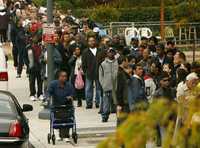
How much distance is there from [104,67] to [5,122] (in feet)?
18.6

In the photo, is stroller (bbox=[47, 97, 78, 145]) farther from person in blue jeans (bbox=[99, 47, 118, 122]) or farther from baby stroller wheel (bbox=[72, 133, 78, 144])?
person in blue jeans (bbox=[99, 47, 118, 122])

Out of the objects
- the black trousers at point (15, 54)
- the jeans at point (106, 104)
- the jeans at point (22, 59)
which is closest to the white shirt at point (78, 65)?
the jeans at point (106, 104)

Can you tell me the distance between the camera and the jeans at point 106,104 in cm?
1786

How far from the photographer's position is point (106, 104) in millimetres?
17828

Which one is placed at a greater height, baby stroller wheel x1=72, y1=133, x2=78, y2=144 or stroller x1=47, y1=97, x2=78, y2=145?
stroller x1=47, y1=97, x2=78, y2=145

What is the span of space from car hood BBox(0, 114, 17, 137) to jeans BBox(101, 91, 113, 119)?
5276 millimetres

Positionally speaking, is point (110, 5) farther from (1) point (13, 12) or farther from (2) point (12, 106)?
(2) point (12, 106)

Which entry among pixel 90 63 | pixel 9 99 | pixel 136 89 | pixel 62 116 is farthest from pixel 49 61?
pixel 9 99

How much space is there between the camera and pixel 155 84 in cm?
1603

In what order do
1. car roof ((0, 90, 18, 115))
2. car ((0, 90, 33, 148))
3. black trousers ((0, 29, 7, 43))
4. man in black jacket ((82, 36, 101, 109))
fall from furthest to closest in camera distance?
black trousers ((0, 29, 7, 43))
man in black jacket ((82, 36, 101, 109))
car roof ((0, 90, 18, 115))
car ((0, 90, 33, 148))

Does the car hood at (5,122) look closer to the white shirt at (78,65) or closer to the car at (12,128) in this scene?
the car at (12,128)

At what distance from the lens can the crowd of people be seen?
46.5 feet

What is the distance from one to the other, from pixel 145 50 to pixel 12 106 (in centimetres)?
609

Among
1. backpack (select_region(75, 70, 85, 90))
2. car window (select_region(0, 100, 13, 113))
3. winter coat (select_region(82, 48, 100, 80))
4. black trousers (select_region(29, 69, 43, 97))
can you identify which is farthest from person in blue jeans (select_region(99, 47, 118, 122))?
car window (select_region(0, 100, 13, 113))
